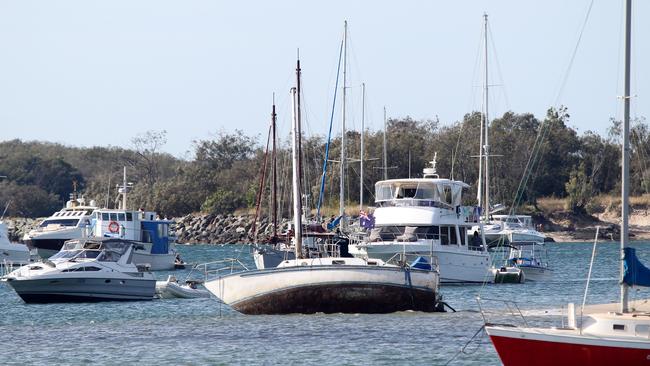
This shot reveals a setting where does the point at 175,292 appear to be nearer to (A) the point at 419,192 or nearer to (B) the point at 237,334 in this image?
(A) the point at 419,192

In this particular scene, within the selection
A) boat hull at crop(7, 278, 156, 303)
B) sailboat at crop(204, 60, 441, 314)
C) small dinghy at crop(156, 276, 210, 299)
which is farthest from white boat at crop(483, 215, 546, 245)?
sailboat at crop(204, 60, 441, 314)

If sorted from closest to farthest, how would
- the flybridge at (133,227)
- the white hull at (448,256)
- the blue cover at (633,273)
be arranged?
the blue cover at (633,273) < the white hull at (448,256) < the flybridge at (133,227)

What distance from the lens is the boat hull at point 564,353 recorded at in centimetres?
2617

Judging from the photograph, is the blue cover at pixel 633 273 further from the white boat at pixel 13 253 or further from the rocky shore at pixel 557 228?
the rocky shore at pixel 557 228

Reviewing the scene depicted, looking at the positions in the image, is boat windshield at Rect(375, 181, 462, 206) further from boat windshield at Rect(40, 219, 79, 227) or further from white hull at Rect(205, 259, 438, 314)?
boat windshield at Rect(40, 219, 79, 227)

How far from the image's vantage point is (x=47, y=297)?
5075 centimetres

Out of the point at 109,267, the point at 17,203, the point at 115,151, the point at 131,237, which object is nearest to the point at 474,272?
the point at 109,267

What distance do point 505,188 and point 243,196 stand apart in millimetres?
32004

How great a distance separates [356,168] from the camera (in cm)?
11700

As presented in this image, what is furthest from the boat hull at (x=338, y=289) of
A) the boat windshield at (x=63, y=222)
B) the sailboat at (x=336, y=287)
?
the boat windshield at (x=63, y=222)

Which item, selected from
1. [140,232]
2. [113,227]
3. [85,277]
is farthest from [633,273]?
[140,232]

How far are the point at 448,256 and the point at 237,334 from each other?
1974 centimetres

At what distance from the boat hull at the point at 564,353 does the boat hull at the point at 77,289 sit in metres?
26.3

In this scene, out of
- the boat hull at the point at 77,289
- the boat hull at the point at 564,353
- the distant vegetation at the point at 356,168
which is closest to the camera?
the boat hull at the point at 564,353
